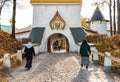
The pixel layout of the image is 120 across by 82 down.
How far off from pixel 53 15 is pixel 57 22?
1156 mm

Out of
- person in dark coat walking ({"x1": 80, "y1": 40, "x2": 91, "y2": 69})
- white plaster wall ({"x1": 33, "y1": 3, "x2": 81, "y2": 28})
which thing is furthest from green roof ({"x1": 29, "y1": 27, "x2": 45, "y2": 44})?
person in dark coat walking ({"x1": 80, "y1": 40, "x2": 91, "y2": 69})

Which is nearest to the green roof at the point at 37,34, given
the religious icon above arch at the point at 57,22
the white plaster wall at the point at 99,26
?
the religious icon above arch at the point at 57,22

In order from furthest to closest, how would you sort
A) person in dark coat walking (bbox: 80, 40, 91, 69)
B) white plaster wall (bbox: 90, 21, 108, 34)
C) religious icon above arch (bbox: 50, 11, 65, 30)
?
white plaster wall (bbox: 90, 21, 108, 34) → religious icon above arch (bbox: 50, 11, 65, 30) → person in dark coat walking (bbox: 80, 40, 91, 69)

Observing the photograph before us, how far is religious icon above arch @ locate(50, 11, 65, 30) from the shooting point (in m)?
40.5

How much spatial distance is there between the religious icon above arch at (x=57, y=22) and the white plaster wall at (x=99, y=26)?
19339mm

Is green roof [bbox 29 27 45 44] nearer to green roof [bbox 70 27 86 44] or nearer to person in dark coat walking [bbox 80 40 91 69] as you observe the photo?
green roof [bbox 70 27 86 44]

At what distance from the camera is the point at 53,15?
40.8m

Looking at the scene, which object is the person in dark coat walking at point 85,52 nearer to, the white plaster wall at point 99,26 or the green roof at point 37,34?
the green roof at point 37,34

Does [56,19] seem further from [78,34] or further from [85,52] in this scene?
[85,52]

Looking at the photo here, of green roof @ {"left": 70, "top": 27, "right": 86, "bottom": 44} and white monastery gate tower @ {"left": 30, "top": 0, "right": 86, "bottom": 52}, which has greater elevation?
white monastery gate tower @ {"left": 30, "top": 0, "right": 86, "bottom": 52}

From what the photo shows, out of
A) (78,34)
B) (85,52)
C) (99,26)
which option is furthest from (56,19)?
(85,52)

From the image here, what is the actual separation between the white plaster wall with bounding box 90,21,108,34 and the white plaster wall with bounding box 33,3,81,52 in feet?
61.8

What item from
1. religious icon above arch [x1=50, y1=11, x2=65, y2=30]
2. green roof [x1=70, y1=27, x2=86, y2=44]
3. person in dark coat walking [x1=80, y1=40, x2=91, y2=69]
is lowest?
person in dark coat walking [x1=80, y1=40, x2=91, y2=69]

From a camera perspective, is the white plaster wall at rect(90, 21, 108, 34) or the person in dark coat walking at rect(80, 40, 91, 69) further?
the white plaster wall at rect(90, 21, 108, 34)
